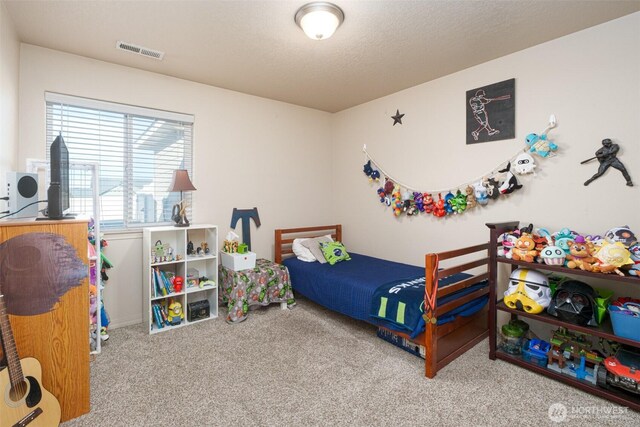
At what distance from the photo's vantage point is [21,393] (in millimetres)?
1506

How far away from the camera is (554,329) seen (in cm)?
245

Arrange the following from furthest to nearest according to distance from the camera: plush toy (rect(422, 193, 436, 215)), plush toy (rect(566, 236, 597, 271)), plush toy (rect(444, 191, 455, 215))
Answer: plush toy (rect(422, 193, 436, 215)) → plush toy (rect(444, 191, 455, 215)) → plush toy (rect(566, 236, 597, 271))

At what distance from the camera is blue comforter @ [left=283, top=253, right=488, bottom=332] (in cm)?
268

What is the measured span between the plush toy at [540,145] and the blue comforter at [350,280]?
120 cm

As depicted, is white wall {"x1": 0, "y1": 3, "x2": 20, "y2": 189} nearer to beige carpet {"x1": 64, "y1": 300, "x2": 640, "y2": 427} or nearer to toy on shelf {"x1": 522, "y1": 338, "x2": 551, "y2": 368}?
beige carpet {"x1": 64, "y1": 300, "x2": 640, "y2": 427}

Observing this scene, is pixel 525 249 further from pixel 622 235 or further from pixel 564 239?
pixel 622 235

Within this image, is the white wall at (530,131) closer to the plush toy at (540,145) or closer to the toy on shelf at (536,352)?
the plush toy at (540,145)

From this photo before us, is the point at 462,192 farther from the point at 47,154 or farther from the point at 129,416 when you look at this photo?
the point at 47,154

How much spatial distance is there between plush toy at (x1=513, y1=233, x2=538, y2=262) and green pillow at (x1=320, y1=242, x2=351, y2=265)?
5.88ft

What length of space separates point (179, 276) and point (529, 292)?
119 inches

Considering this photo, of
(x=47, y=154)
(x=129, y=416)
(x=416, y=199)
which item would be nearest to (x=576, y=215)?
(x=416, y=199)

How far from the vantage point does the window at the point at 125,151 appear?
276 centimetres

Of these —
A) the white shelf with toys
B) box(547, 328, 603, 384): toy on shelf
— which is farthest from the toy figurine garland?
the white shelf with toys

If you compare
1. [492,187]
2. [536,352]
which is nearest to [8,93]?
[492,187]
